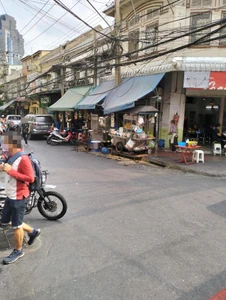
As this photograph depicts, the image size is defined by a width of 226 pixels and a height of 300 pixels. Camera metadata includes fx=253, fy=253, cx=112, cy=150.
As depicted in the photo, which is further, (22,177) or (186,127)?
(186,127)

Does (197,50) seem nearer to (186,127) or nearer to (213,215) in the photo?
(186,127)

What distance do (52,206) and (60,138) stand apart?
43.4 ft

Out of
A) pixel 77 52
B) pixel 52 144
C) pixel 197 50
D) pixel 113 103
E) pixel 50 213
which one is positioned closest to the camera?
pixel 50 213

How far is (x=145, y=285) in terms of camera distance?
2.91 meters

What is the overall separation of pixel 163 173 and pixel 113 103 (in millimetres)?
5946

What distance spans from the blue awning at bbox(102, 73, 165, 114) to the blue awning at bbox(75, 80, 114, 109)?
822 millimetres

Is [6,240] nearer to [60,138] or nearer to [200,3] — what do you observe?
[200,3]

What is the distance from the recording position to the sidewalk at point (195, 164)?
8.96 metres

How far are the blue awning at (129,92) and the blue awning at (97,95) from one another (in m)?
0.82

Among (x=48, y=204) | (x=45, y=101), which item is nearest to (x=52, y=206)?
(x=48, y=204)

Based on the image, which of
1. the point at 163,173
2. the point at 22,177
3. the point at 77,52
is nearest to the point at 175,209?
the point at 22,177

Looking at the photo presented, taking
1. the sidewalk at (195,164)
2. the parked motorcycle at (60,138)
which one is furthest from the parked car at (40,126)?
the sidewalk at (195,164)

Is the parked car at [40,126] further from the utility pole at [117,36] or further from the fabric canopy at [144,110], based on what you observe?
the fabric canopy at [144,110]

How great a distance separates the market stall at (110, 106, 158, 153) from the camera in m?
11.9
